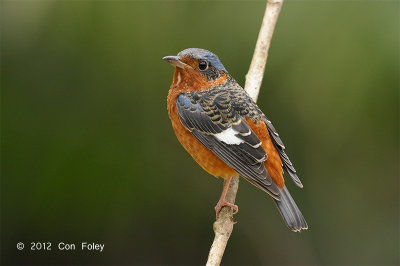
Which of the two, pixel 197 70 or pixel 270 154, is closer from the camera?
pixel 270 154

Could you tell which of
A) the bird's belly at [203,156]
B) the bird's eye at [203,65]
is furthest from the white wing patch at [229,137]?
the bird's eye at [203,65]

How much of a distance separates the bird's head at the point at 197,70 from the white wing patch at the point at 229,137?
1.55 ft

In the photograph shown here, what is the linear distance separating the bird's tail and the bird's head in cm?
109

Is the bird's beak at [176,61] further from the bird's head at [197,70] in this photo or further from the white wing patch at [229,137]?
the white wing patch at [229,137]

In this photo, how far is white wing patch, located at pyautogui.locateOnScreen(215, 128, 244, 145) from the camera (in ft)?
13.6

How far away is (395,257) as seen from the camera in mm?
5312

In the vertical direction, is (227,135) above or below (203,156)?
above

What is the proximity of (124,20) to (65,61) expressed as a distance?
691 millimetres

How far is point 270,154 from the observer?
4207 mm

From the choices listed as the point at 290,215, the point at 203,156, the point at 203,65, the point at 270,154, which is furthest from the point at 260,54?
the point at 290,215

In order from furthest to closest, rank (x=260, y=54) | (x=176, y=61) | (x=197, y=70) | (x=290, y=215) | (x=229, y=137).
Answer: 1. (x=260, y=54)
2. (x=197, y=70)
3. (x=176, y=61)
4. (x=229, y=137)
5. (x=290, y=215)

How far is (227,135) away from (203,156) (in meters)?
0.26

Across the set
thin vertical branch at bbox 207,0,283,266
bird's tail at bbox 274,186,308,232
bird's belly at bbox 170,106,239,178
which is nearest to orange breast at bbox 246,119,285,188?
bird's tail at bbox 274,186,308,232

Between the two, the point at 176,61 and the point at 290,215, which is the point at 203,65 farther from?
the point at 290,215
